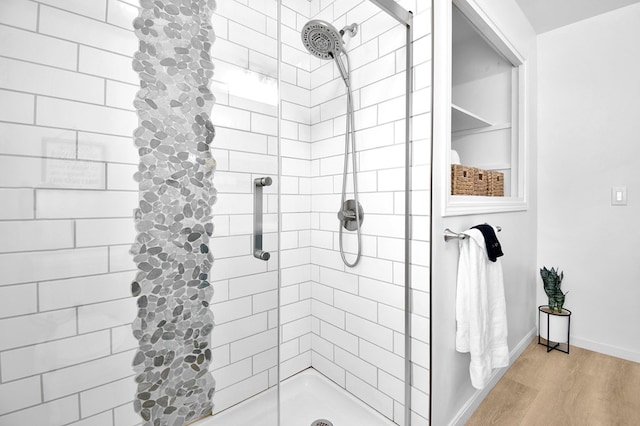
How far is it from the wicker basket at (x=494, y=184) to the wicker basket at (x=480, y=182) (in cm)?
4

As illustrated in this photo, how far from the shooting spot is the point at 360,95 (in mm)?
1523

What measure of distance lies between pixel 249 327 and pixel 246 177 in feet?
1.58

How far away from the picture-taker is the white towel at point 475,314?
135 centimetres

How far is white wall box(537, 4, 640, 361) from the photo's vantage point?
195 cm

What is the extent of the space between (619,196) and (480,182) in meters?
1.10

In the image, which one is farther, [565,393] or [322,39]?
[565,393]

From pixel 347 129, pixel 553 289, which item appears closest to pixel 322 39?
pixel 347 129

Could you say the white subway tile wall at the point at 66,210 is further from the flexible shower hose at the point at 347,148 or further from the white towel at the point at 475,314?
the white towel at the point at 475,314

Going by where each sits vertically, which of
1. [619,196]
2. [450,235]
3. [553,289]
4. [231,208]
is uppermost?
[619,196]

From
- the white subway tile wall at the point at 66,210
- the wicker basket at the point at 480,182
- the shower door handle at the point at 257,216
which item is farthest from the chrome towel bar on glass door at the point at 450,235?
the white subway tile wall at the point at 66,210

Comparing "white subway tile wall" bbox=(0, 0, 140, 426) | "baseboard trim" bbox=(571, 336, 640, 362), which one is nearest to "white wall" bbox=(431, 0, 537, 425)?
"baseboard trim" bbox=(571, 336, 640, 362)

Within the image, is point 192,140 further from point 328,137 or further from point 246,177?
point 328,137

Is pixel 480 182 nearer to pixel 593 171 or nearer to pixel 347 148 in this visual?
pixel 347 148

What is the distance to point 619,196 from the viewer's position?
198 cm
